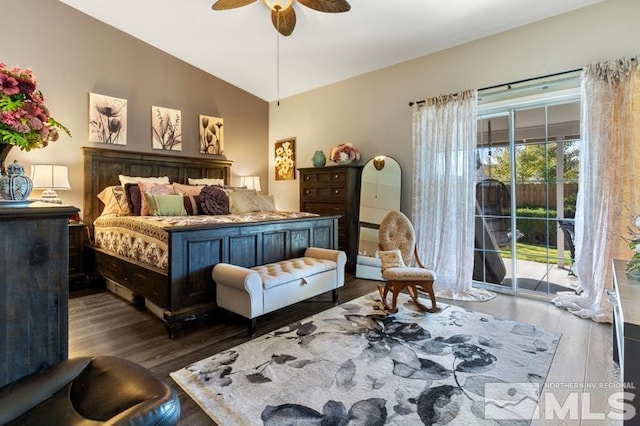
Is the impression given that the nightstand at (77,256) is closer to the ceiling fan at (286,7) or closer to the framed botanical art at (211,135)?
the framed botanical art at (211,135)

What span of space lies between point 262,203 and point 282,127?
2.19 metres

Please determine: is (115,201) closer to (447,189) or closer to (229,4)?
(229,4)

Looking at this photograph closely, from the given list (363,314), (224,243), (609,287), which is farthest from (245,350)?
(609,287)

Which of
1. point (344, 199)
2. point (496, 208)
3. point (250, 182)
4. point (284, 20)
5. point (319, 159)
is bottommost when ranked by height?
point (496, 208)

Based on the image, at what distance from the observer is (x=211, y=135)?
5387 mm

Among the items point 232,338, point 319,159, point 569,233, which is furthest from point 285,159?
point 569,233

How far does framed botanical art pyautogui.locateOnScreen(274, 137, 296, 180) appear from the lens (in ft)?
19.6

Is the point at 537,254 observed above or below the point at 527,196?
below

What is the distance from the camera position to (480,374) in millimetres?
2078

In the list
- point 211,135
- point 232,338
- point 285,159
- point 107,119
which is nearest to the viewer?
point 232,338

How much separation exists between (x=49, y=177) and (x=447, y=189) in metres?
4.64

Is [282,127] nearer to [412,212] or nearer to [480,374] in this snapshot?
[412,212]

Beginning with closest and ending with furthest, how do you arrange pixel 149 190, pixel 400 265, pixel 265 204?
pixel 400 265 < pixel 149 190 < pixel 265 204

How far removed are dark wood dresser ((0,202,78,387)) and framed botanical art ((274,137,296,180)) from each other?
4.89 meters
